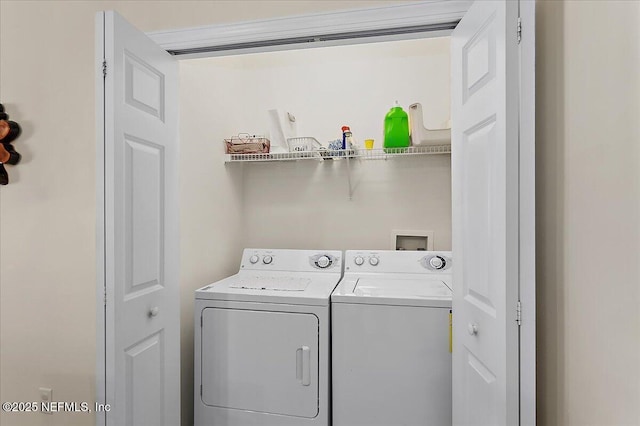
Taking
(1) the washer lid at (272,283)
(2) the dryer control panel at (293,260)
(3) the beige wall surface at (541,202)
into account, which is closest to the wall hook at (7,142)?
(3) the beige wall surface at (541,202)

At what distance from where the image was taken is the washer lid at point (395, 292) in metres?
1.71

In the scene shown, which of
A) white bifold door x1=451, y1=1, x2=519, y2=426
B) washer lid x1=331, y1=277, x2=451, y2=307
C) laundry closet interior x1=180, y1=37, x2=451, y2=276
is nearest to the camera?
white bifold door x1=451, y1=1, x2=519, y2=426

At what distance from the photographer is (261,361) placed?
72.6 inches

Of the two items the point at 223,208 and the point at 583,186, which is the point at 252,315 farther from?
the point at 583,186

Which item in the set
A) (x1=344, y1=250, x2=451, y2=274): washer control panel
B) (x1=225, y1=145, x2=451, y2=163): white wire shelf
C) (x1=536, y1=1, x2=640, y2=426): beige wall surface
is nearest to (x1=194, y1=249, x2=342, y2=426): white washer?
(x1=344, y1=250, x2=451, y2=274): washer control panel

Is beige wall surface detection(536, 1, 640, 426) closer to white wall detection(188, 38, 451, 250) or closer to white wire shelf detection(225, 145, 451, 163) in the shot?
white wire shelf detection(225, 145, 451, 163)

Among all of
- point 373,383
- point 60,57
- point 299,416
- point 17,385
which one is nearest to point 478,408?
point 373,383

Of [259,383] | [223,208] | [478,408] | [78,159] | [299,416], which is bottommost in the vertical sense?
[299,416]

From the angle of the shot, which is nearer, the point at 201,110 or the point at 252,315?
the point at 252,315

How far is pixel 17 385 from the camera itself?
1.67 meters

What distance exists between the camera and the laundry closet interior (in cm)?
246

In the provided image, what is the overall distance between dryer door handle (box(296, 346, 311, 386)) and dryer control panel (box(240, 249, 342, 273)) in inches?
25.1

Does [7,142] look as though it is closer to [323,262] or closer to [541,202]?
[323,262]

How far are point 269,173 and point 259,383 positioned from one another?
1.48 metres
